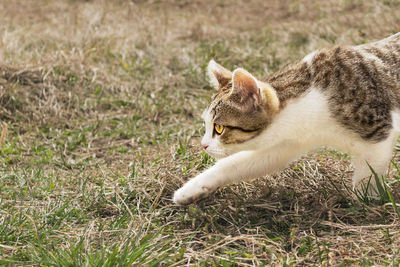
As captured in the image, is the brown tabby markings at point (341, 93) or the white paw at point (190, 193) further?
the white paw at point (190, 193)

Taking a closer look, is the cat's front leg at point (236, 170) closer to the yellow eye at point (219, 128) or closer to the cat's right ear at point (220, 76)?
the yellow eye at point (219, 128)

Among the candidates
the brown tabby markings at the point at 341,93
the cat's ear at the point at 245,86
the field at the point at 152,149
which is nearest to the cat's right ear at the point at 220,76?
the brown tabby markings at the point at 341,93

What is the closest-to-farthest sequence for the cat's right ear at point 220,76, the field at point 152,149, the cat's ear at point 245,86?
1. the field at point 152,149
2. the cat's ear at point 245,86
3. the cat's right ear at point 220,76

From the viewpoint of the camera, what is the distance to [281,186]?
3.37m

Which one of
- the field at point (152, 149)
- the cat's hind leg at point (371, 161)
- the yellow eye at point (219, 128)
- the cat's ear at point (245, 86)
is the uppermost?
the cat's ear at point (245, 86)

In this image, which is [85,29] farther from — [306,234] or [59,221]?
[306,234]

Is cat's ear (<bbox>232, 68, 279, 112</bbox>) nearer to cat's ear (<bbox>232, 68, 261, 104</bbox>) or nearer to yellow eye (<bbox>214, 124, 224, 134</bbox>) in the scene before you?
cat's ear (<bbox>232, 68, 261, 104</bbox>)

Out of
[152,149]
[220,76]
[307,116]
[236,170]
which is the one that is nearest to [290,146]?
[307,116]

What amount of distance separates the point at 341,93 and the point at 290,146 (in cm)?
47

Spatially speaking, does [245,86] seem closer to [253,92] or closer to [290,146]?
[253,92]

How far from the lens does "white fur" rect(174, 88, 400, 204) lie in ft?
9.83

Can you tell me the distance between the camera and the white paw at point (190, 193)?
3.10 m

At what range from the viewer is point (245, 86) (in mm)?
2936

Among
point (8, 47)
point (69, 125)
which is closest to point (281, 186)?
point (69, 125)
